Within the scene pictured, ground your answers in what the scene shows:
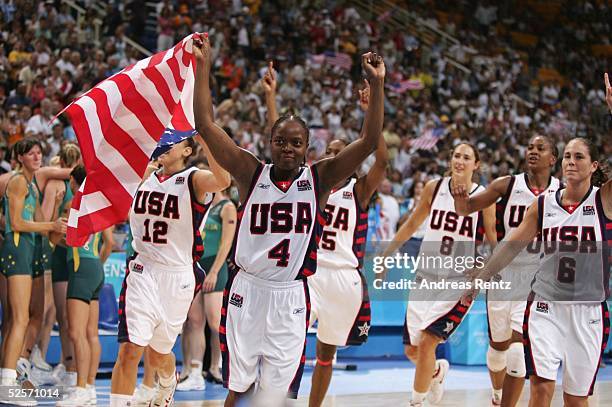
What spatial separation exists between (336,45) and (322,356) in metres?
14.4

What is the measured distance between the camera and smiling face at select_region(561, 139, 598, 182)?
20.2 ft

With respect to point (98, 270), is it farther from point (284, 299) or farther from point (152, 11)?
point (152, 11)

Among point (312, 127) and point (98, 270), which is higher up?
point (312, 127)

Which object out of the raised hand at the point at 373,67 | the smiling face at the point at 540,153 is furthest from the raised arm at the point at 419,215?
the raised hand at the point at 373,67

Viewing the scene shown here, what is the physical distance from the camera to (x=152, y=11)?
63.4ft

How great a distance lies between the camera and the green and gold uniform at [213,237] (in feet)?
33.0

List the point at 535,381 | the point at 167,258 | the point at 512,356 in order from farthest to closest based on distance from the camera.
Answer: the point at 512,356
the point at 167,258
the point at 535,381

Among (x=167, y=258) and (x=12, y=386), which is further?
(x=12, y=386)

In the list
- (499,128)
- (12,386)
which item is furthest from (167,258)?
(499,128)

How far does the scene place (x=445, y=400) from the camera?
921 cm

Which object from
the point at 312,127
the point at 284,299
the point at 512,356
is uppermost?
the point at 312,127

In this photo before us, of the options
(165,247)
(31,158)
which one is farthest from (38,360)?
(165,247)

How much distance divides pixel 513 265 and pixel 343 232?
149 centimetres

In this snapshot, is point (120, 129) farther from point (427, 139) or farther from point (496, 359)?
point (427, 139)
